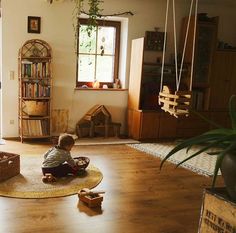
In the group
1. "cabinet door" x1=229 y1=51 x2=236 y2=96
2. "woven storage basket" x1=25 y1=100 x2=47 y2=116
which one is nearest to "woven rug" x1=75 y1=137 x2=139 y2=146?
"woven storage basket" x1=25 y1=100 x2=47 y2=116

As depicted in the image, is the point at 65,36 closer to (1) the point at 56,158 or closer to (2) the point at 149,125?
(2) the point at 149,125

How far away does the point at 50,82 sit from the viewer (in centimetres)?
521

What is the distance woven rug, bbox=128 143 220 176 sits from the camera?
4.16 meters

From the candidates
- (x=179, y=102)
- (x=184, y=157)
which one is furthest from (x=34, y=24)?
(x=184, y=157)

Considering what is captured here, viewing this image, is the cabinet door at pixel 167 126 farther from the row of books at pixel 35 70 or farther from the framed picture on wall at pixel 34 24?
the framed picture on wall at pixel 34 24

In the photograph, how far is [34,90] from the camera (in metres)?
5.10

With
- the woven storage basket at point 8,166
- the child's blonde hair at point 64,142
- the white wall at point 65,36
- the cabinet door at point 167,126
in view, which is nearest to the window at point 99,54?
the white wall at point 65,36

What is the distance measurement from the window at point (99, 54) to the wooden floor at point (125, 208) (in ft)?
7.02

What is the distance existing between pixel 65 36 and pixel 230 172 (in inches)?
182

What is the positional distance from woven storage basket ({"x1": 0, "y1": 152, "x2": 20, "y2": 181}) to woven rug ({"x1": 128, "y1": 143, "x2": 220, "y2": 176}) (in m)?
1.77

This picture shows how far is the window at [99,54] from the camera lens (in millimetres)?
5664

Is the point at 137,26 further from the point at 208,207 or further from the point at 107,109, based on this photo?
the point at 208,207

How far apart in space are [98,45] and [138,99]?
1.18 metres

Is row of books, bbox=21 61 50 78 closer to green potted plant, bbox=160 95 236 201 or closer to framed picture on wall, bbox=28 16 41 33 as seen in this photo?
framed picture on wall, bbox=28 16 41 33
